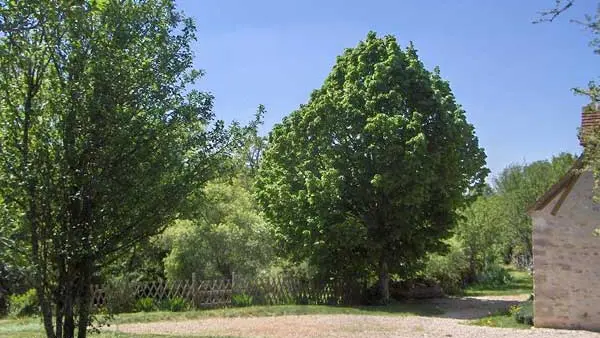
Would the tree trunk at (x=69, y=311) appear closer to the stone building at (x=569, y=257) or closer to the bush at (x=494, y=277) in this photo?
the stone building at (x=569, y=257)

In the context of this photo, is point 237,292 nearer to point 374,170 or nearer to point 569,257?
point 374,170

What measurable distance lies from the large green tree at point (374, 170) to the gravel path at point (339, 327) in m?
4.52

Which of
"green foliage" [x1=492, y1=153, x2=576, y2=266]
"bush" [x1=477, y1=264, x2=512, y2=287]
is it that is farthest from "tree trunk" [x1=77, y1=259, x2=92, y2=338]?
"green foliage" [x1=492, y1=153, x2=576, y2=266]

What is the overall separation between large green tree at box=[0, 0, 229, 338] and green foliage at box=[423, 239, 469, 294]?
81.3 ft

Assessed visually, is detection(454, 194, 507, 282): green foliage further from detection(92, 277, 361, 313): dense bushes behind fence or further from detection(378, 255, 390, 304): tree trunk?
detection(92, 277, 361, 313): dense bushes behind fence

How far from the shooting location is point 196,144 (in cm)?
838

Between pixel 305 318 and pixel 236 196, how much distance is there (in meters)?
11.8

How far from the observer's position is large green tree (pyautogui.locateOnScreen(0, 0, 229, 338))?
7340 millimetres

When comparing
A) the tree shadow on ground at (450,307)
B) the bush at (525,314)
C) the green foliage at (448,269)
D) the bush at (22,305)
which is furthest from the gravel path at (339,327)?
the green foliage at (448,269)

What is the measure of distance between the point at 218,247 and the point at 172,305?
4.12 meters

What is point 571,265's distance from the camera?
1853 cm

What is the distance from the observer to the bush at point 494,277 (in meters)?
40.2

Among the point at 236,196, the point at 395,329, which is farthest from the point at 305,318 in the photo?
the point at 236,196

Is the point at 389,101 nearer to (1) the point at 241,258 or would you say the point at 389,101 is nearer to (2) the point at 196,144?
(1) the point at 241,258
